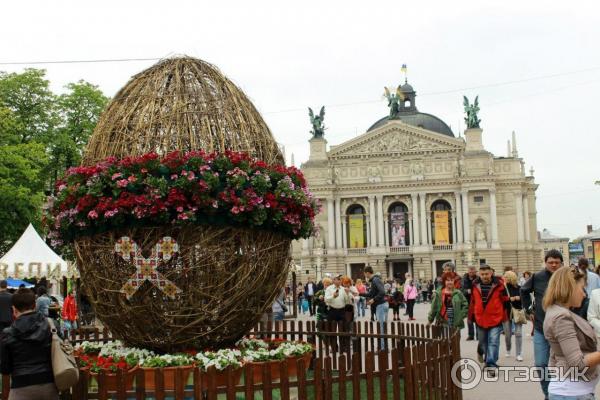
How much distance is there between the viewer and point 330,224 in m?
72.7

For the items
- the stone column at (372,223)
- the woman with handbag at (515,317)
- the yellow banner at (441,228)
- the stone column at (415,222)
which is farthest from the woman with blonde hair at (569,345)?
the stone column at (372,223)

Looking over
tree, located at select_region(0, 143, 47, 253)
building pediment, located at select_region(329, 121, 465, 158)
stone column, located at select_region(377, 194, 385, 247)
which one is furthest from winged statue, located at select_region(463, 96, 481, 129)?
tree, located at select_region(0, 143, 47, 253)

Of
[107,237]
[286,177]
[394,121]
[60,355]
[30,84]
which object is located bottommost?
[60,355]

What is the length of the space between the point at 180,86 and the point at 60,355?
10.8 ft

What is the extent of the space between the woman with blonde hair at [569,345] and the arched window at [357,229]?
68050 millimetres

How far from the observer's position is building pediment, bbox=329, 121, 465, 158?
71688 millimetres

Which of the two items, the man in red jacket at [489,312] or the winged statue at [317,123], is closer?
the man in red jacket at [489,312]

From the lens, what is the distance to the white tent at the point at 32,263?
69.1 ft

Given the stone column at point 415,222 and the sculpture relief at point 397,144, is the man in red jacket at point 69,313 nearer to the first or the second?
the stone column at point 415,222

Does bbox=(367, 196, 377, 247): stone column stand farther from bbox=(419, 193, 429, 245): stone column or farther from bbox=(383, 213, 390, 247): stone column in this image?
bbox=(419, 193, 429, 245): stone column

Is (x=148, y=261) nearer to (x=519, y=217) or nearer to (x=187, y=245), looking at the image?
(x=187, y=245)

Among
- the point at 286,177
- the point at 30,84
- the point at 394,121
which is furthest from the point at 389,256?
the point at 286,177

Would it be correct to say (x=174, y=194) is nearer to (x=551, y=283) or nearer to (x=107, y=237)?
(x=107, y=237)

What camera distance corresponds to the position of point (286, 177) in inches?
308
